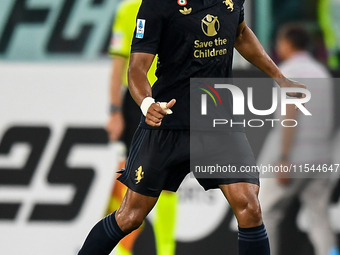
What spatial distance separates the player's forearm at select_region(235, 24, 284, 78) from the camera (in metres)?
3.23

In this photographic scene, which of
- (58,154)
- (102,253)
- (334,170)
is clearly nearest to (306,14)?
(334,170)

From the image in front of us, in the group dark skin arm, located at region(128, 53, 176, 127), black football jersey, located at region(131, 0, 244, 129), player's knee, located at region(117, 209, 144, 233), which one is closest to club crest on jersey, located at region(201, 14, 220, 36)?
black football jersey, located at region(131, 0, 244, 129)

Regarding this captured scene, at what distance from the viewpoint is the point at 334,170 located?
453cm

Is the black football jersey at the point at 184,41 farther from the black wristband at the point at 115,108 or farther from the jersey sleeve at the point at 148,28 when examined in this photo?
the black wristband at the point at 115,108

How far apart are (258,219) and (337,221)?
196 cm

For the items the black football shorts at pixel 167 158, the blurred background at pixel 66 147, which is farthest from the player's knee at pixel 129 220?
the blurred background at pixel 66 147

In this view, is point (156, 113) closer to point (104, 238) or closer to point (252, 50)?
point (104, 238)

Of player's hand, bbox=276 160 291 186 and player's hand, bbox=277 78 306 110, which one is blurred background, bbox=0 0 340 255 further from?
player's hand, bbox=277 78 306 110

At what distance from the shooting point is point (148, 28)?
9.11ft

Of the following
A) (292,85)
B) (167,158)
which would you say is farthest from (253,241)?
(292,85)

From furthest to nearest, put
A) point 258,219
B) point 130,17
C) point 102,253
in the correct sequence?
point 130,17 → point 102,253 → point 258,219

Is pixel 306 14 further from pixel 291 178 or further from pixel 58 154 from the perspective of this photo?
pixel 58 154

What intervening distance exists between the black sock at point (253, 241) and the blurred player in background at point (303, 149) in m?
1.71

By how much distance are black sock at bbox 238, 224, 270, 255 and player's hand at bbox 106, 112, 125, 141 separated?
1878 mm
